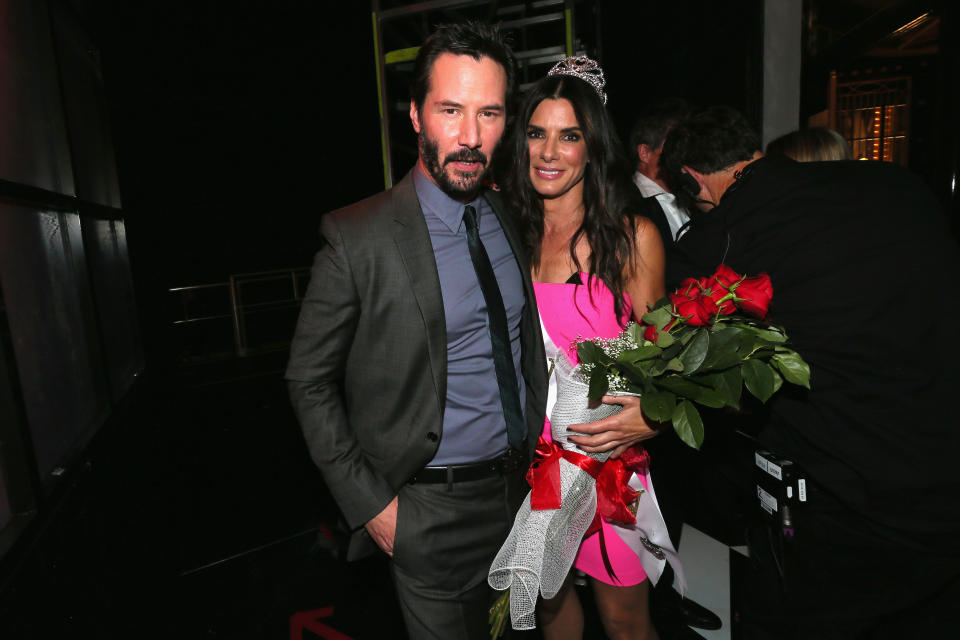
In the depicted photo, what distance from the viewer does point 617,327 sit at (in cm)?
174

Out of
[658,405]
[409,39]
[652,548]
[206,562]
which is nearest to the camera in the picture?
[658,405]

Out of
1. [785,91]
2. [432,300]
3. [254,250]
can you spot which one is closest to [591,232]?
[432,300]

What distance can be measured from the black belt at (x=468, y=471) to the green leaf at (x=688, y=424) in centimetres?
43

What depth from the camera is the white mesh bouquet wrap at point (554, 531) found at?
1375 millimetres

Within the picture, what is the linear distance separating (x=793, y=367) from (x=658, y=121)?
213 cm

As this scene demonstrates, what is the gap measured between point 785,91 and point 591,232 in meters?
2.73

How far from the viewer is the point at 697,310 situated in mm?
1259

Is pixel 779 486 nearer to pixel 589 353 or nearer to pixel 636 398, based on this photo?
pixel 636 398

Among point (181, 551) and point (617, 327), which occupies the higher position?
point (617, 327)

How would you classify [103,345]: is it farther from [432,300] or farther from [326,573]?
[432,300]

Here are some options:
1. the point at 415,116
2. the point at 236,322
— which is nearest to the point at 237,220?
the point at 236,322

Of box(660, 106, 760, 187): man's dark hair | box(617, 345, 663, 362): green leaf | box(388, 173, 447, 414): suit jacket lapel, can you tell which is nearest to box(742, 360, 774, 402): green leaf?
box(617, 345, 663, 362): green leaf

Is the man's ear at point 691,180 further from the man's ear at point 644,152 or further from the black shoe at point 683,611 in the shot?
the black shoe at point 683,611

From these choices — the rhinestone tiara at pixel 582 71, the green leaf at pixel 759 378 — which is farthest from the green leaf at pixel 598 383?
the rhinestone tiara at pixel 582 71
